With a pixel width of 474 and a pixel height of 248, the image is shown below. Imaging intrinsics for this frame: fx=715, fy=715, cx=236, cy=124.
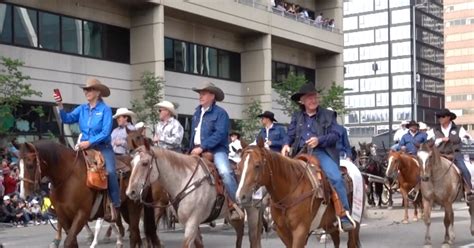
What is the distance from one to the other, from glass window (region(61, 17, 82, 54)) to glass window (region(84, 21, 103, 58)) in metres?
0.41

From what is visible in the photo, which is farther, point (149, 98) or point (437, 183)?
point (149, 98)

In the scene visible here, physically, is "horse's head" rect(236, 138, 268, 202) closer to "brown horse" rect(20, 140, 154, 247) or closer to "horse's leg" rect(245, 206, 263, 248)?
"brown horse" rect(20, 140, 154, 247)

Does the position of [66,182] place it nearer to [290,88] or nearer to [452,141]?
[452,141]

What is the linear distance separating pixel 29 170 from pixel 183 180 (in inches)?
82.8

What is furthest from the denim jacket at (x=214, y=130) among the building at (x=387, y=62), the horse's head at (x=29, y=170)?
the building at (x=387, y=62)

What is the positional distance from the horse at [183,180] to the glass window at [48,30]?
22.3 metres

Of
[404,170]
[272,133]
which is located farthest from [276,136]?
[404,170]

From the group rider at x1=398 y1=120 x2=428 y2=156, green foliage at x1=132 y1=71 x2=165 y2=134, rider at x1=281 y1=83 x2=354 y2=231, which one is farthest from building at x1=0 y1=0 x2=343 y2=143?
rider at x1=281 y1=83 x2=354 y2=231

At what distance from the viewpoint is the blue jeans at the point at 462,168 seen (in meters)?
15.3

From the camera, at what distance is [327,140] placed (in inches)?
380

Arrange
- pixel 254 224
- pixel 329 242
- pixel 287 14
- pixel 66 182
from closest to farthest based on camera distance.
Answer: pixel 66 182 → pixel 254 224 → pixel 329 242 → pixel 287 14

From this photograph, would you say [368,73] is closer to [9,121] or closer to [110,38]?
[110,38]

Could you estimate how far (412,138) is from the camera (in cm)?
2092

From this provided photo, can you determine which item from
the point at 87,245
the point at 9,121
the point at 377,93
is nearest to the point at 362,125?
the point at 377,93
